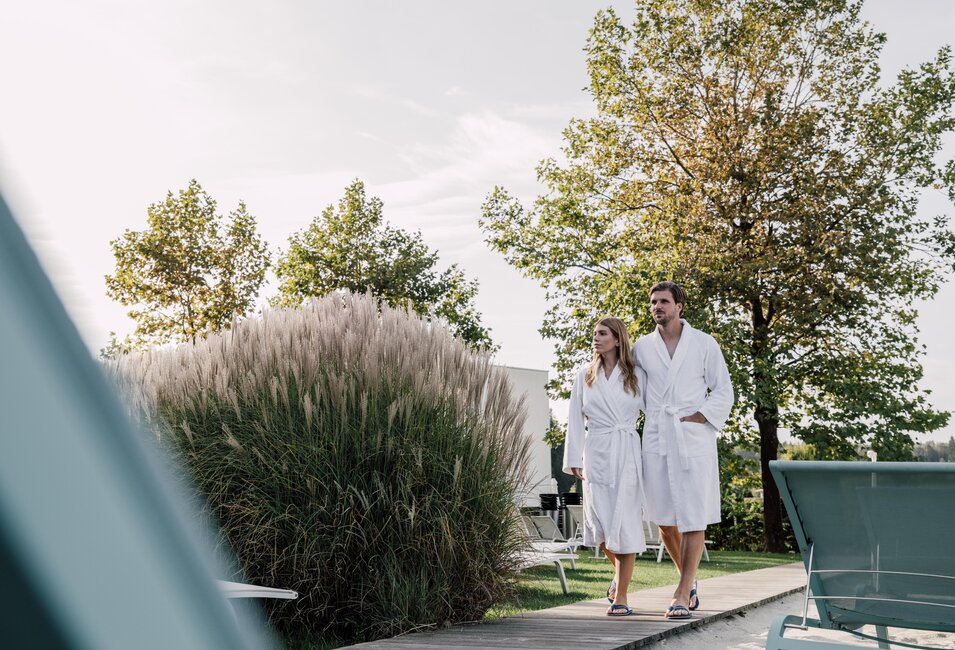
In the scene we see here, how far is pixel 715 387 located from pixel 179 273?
67.6ft

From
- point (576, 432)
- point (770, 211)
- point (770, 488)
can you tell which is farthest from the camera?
point (770, 211)

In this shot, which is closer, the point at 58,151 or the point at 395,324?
the point at 58,151

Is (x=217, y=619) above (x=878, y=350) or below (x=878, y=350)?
below

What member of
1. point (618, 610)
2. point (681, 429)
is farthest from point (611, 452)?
point (618, 610)

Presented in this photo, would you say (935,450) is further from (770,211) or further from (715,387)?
(715,387)

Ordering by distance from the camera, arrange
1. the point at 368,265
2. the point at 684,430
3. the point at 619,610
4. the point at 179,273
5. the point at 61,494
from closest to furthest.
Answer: the point at 61,494
the point at 619,610
the point at 684,430
the point at 179,273
the point at 368,265

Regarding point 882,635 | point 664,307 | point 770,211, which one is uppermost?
point 770,211

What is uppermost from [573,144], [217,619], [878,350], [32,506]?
[573,144]

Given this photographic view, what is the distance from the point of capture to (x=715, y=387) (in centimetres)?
576

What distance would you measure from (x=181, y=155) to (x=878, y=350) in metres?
12.7

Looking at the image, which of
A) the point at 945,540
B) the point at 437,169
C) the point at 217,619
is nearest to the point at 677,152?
the point at 437,169

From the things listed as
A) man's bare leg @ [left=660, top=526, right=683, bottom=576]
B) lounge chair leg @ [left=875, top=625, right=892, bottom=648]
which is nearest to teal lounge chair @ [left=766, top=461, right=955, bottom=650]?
lounge chair leg @ [left=875, top=625, right=892, bottom=648]

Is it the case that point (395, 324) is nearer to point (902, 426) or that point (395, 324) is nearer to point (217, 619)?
point (217, 619)

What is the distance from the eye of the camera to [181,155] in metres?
9.19
